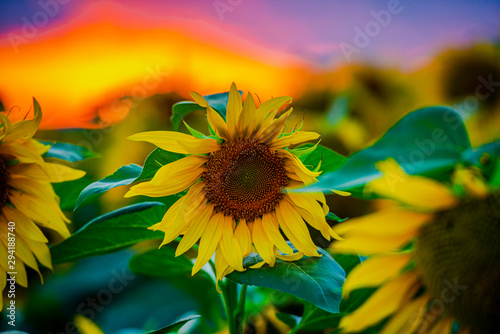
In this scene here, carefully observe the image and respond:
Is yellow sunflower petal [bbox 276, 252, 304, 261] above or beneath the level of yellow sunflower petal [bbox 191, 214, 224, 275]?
beneath

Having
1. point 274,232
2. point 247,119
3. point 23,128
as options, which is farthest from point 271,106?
point 23,128

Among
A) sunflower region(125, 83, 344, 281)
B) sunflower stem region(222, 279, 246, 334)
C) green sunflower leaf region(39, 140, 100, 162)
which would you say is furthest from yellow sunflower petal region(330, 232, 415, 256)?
green sunflower leaf region(39, 140, 100, 162)

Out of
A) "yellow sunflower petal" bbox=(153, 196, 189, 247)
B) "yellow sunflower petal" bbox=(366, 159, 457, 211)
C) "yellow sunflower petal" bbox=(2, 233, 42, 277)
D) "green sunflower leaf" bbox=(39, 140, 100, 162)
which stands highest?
"yellow sunflower petal" bbox=(366, 159, 457, 211)

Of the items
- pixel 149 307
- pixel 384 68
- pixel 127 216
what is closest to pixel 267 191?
pixel 127 216

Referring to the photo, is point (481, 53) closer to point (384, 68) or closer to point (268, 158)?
point (384, 68)

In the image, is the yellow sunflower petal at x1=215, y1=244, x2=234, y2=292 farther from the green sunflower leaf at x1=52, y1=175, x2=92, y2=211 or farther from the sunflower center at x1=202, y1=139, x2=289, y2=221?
the green sunflower leaf at x1=52, y1=175, x2=92, y2=211

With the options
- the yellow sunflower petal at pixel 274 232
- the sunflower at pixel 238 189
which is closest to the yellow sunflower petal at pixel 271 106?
the sunflower at pixel 238 189

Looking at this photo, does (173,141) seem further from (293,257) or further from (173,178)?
(293,257)
